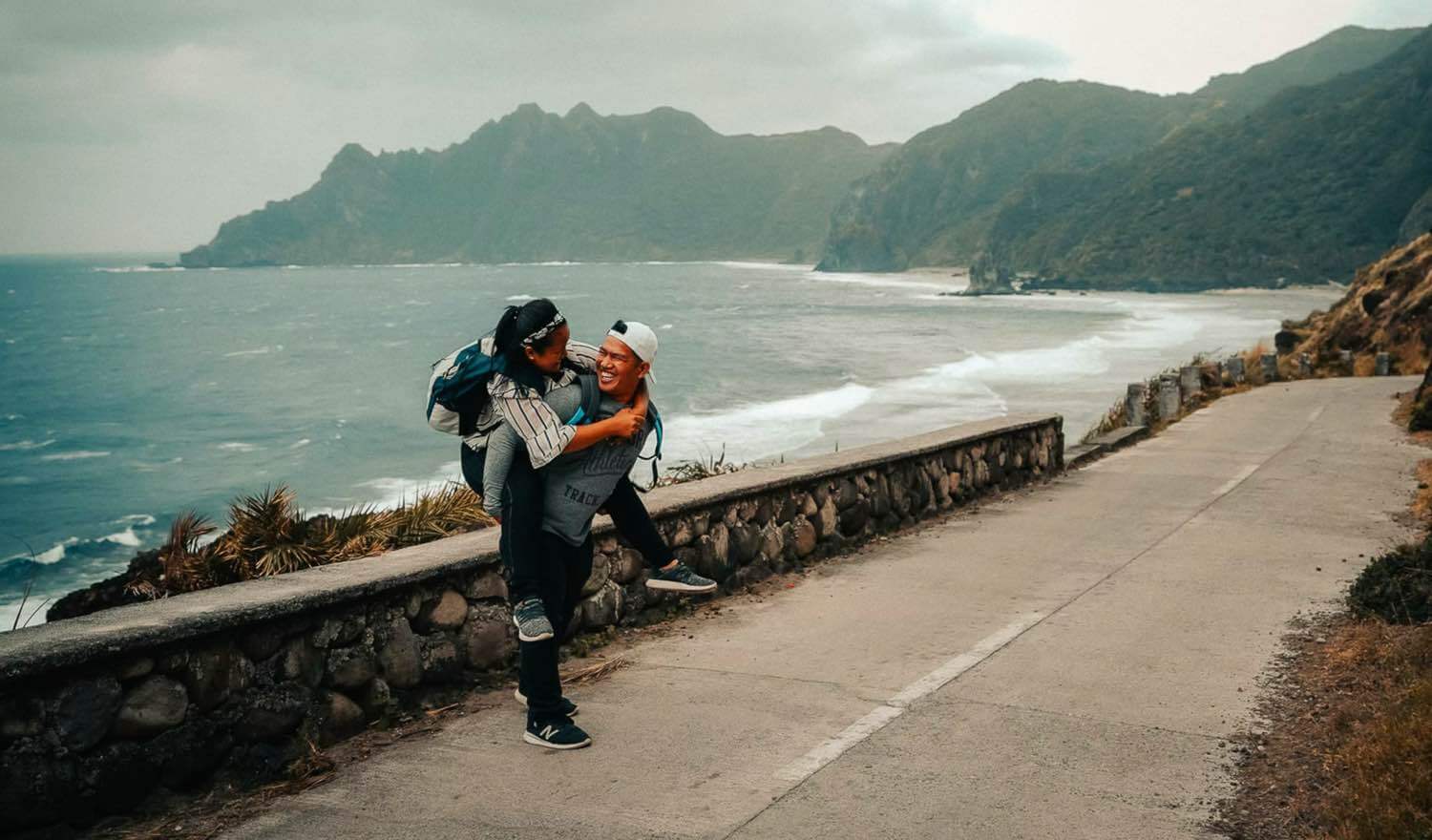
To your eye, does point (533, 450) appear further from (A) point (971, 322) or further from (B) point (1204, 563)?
(A) point (971, 322)

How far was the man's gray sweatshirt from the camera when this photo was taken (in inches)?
179

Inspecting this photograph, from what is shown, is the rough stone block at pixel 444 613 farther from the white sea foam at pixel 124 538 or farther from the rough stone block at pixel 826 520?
the white sea foam at pixel 124 538

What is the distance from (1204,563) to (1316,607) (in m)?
1.41

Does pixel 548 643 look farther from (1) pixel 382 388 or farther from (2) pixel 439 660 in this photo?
(1) pixel 382 388

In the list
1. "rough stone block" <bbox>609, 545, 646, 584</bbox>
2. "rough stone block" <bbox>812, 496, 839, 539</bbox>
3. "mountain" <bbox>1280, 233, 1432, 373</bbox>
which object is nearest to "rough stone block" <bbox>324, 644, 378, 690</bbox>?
"rough stone block" <bbox>609, 545, 646, 584</bbox>

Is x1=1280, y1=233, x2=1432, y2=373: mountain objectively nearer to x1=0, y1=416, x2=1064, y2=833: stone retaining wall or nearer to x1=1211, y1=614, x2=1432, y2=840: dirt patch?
x1=1211, y1=614, x2=1432, y2=840: dirt patch

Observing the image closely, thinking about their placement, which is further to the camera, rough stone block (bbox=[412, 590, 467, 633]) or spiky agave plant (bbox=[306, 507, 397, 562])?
spiky agave plant (bbox=[306, 507, 397, 562])

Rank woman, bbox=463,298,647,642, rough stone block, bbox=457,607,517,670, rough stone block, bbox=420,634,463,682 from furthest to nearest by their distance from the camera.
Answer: rough stone block, bbox=457,607,517,670
rough stone block, bbox=420,634,463,682
woman, bbox=463,298,647,642

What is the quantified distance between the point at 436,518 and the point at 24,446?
180ft

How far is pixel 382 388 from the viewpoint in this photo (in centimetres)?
6762

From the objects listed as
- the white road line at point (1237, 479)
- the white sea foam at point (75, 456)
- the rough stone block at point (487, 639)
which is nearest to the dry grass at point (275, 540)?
the rough stone block at point (487, 639)

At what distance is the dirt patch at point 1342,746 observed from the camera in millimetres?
3973

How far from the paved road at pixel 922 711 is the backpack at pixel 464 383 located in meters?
1.33

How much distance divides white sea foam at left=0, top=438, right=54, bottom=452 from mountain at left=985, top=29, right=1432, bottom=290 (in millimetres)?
124558
